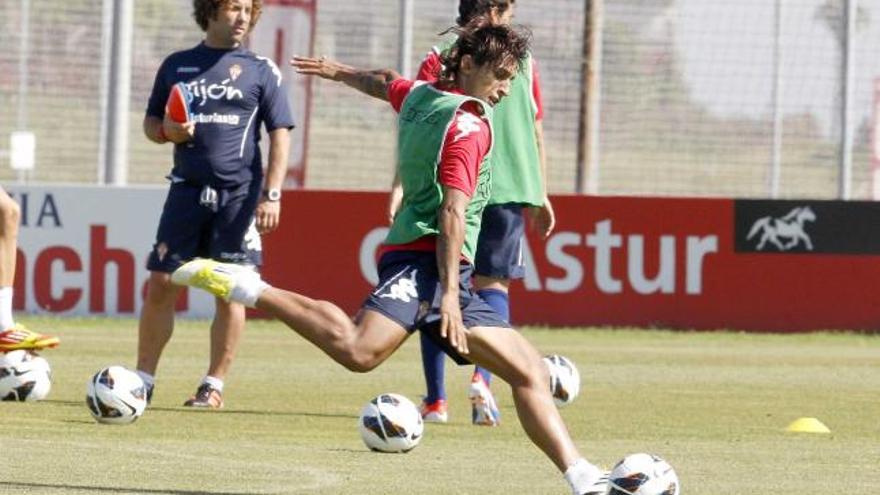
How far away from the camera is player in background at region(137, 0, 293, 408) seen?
12258mm

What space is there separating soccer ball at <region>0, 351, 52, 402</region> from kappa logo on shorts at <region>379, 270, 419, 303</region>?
4.18m

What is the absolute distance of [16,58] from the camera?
33.7 metres

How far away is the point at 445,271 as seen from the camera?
8.47 metres

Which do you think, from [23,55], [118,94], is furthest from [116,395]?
[23,55]

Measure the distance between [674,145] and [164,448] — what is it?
68.8 ft

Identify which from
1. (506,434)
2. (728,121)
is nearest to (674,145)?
(728,121)

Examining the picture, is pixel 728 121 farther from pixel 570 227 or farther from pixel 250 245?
pixel 250 245

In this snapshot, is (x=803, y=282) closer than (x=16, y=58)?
Yes

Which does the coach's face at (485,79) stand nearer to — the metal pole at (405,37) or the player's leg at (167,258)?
the player's leg at (167,258)

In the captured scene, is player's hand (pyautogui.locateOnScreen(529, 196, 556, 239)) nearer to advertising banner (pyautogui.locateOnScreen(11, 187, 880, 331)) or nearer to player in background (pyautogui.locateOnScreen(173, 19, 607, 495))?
player in background (pyautogui.locateOnScreen(173, 19, 607, 495))

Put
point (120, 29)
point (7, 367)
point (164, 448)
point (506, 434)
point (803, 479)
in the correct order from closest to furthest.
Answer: point (803, 479), point (164, 448), point (506, 434), point (7, 367), point (120, 29)

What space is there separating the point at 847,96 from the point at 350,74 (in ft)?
58.0

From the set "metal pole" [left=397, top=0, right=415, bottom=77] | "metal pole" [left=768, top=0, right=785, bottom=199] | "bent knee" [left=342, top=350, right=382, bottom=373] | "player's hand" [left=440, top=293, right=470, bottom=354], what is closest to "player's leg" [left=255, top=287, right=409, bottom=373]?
"bent knee" [left=342, top=350, right=382, bottom=373]

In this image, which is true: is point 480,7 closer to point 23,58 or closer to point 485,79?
point 485,79
